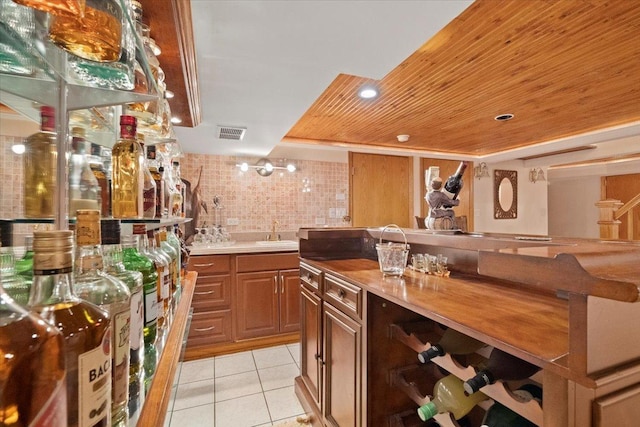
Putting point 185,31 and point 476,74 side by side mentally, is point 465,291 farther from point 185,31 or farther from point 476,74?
point 476,74

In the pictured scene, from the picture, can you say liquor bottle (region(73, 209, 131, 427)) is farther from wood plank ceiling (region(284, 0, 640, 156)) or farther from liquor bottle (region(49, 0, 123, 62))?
wood plank ceiling (region(284, 0, 640, 156))

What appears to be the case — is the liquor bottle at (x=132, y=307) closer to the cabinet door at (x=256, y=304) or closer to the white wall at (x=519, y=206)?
the cabinet door at (x=256, y=304)

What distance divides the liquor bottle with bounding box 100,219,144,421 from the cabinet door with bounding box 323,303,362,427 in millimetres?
837

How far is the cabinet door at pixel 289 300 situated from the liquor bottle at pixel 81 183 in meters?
2.38

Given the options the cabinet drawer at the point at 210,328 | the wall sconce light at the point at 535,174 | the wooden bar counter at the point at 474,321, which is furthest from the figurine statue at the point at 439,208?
the wall sconce light at the point at 535,174

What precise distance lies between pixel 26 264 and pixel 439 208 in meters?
1.58

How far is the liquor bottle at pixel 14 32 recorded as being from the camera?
383 mm

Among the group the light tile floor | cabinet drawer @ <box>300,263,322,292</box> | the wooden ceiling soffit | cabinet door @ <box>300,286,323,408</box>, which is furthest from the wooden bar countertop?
the light tile floor

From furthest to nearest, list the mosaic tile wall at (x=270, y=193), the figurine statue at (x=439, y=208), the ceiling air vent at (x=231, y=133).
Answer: the mosaic tile wall at (x=270, y=193)
the ceiling air vent at (x=231, y=133)
the figurine statue at (x=439, y=208)

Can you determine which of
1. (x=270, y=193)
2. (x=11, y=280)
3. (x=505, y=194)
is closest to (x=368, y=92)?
(x=270, y=193)

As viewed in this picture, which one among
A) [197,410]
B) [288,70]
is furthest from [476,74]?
[197,410]

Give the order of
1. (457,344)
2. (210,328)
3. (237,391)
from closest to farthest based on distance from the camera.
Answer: (457,344) < (237,391) < (210,328)

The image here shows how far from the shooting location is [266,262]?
2908 millimetres

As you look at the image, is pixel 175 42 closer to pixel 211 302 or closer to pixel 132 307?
pixel 132 307
